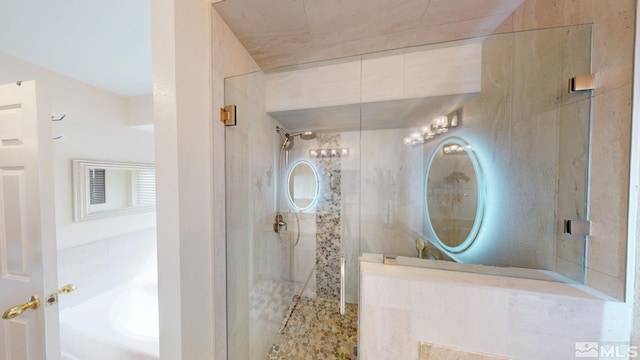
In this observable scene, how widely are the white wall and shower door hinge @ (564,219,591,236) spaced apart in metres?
3.13

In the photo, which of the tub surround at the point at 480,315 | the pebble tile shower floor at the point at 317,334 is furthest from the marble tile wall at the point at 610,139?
the pebble tile shower floor at the point at 317,334

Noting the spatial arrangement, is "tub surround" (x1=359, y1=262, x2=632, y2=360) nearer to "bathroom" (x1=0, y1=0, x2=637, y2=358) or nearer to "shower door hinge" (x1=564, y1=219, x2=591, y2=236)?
"bathroom" (x1=0, y1=0, x2=637, y2=358)

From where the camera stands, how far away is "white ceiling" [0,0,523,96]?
0.98 m

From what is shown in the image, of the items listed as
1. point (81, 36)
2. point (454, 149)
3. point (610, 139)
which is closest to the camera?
point (610, 139)

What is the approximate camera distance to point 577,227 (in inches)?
29.8

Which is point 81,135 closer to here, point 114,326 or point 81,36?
point 81,36

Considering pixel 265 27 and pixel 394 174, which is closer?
pixel 265 27

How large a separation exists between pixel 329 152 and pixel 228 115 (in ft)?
2.87

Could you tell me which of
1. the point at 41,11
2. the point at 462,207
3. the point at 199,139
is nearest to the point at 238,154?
the point at 199,139

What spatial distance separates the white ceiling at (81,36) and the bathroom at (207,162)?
56cm

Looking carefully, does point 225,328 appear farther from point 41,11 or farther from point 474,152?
point 41,11

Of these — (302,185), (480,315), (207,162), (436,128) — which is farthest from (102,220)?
(436,128)

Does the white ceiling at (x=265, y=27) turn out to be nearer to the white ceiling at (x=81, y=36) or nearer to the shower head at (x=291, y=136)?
the white ceiling at (x=81, y=36)

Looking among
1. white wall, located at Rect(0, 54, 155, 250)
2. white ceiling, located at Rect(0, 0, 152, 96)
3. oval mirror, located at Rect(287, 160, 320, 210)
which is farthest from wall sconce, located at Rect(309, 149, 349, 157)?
white wall, located at Rect(0, 54, 155, 250)
